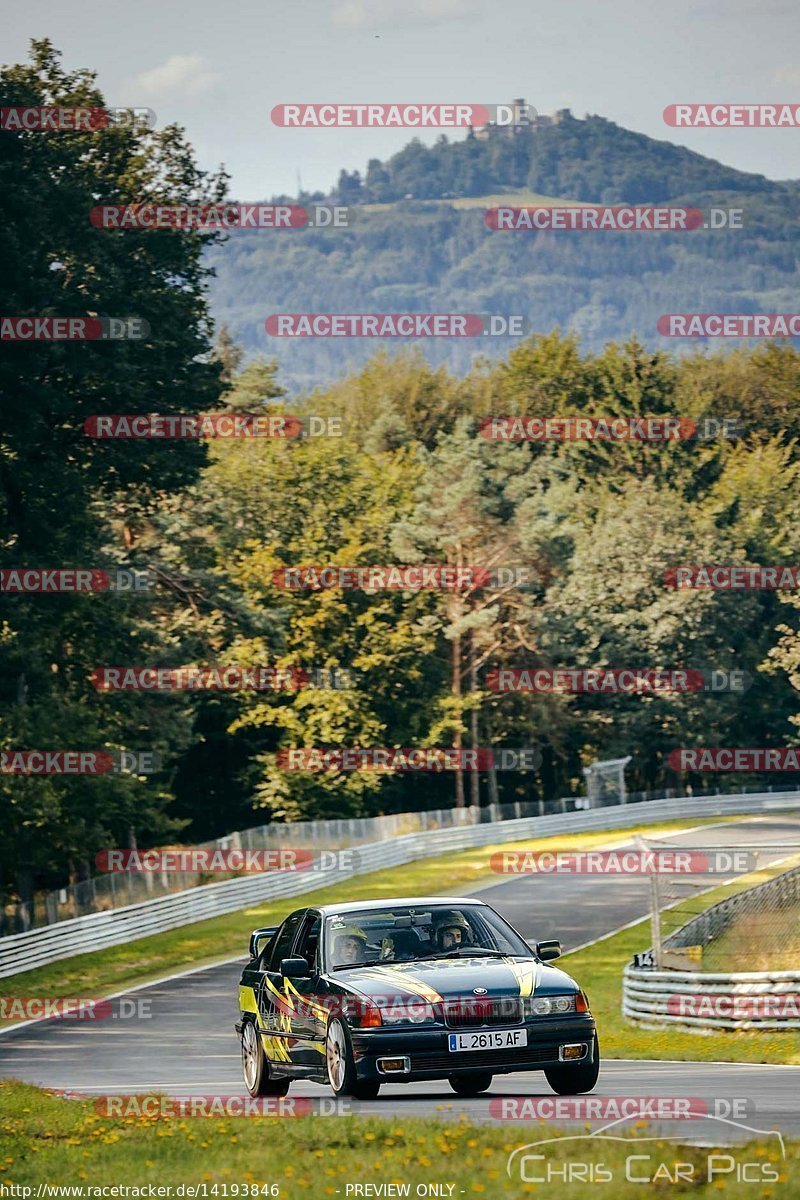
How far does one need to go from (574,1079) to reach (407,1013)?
4.77 feet

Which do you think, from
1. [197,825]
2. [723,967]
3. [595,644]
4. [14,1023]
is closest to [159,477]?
[14,1023]

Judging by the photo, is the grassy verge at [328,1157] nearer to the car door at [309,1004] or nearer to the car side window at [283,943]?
the car door at [309,1004]

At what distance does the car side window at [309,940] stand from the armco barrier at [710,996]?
10663 millimetres

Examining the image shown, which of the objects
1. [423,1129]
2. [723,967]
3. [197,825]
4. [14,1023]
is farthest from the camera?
[197,825]

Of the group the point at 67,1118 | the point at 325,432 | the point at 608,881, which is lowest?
the point at 608,881

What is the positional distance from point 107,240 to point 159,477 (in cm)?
557

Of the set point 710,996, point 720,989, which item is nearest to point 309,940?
point 720,989

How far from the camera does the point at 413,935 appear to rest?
46.9ft

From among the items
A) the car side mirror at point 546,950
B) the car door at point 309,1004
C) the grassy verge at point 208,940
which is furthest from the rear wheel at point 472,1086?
the grassy verge at point 208,940

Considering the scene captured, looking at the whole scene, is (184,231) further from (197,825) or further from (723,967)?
(197,825)

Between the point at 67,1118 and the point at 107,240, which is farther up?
the point at 107,240

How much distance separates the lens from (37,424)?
40781mm

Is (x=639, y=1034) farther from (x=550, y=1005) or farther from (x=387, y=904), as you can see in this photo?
(x=550, y=1005)

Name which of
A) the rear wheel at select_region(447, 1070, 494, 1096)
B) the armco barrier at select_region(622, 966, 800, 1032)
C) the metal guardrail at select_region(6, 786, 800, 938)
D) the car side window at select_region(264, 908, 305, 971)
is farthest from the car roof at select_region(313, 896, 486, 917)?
the metal guardrail at select_region(6, 786, 800, 938)
